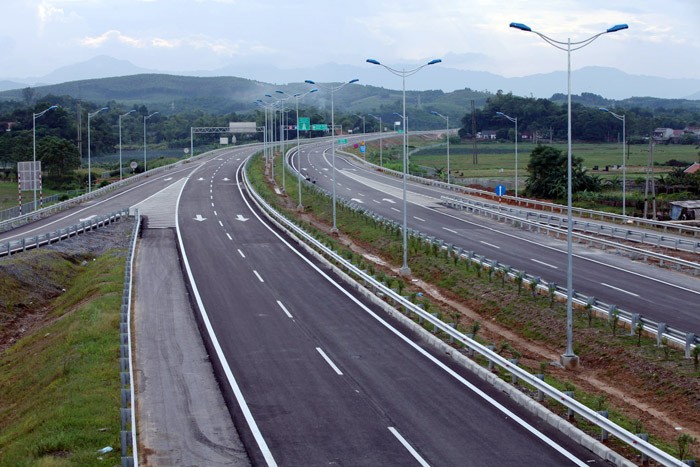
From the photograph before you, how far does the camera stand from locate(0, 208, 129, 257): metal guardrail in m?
42.1

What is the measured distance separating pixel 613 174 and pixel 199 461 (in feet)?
299

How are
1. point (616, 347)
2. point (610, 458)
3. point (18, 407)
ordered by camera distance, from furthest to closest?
point (616, 347) → point (18, 407) → point (610, 458)

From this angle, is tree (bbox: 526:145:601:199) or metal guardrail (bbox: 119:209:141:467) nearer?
metal guardrail (bbox: 119:209:141:467)

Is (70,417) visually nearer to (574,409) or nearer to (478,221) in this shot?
(574,409)

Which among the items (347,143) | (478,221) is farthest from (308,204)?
(347,143)

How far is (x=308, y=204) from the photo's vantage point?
68.2m

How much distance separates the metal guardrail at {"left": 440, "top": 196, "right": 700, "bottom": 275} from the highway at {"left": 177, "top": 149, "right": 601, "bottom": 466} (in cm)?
1579

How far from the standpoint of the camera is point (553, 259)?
41.6 metres

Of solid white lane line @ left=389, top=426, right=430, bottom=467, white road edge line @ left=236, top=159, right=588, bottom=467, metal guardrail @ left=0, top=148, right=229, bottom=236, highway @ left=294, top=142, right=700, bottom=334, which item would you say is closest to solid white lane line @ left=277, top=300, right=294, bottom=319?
white road edge line @ left=236, top=159, right=588, bottom=467

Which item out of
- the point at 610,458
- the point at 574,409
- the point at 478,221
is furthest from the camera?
the point at 478,221

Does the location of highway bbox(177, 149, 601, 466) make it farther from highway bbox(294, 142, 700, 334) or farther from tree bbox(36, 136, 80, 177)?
tree bbox(36, 136, 80, 177)

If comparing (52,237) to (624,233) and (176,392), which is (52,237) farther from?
(624,233)

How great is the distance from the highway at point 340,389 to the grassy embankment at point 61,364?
3068 millimetres

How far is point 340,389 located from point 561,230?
30584 mm
